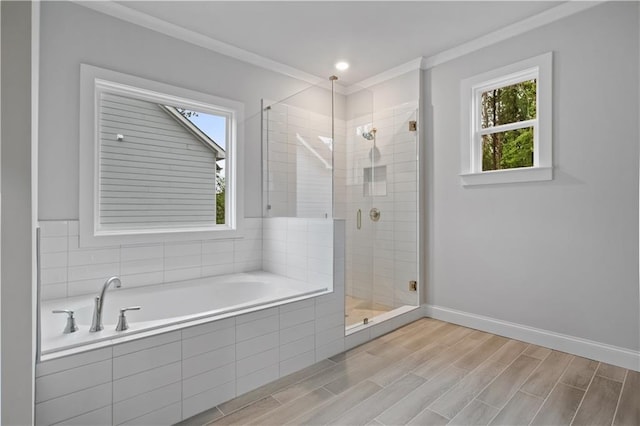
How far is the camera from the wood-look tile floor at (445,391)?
174 cm

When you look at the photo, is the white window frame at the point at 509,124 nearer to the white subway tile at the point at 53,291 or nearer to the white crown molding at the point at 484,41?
the white crown molding at the point at 484,41

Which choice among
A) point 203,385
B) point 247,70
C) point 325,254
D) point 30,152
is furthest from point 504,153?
point 30,152

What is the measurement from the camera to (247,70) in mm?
Answer: 3199

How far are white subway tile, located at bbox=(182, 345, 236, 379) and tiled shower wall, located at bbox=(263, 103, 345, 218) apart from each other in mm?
1311

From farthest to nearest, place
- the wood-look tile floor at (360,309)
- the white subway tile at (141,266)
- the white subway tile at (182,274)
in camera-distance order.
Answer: the wood-look tile floor at (360,309), the white subway tile at (182,274), the white subway tile at (141,266)

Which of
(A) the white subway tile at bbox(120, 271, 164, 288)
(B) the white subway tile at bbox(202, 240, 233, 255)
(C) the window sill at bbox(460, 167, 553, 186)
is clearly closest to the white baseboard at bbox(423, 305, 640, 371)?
(C) the window sill at bbox(460, 167, 553, 186)

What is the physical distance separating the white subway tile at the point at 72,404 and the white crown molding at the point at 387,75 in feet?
11.6

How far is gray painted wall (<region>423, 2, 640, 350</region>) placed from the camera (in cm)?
223

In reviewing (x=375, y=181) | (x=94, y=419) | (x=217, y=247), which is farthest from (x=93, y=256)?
(x=375, y=181)

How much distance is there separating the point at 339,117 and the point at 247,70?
3.27 feet

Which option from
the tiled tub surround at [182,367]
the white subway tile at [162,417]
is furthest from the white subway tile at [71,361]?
the white subway tile at [162,417]

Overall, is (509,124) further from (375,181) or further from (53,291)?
(53,291)

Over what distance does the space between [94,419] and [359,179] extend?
2.54 m

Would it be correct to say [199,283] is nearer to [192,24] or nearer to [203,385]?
[203,385]
